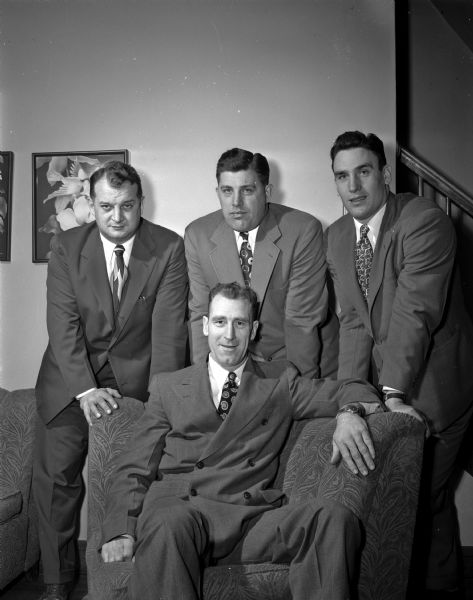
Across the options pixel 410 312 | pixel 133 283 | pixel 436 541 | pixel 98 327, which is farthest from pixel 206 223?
pixel 436 541

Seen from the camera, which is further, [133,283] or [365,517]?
[133,283]

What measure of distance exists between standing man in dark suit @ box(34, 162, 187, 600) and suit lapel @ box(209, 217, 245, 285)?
0.54 feet

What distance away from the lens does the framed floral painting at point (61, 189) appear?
3.57 m

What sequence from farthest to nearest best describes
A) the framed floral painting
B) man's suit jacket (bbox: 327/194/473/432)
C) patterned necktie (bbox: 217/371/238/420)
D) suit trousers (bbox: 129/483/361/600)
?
the framed floral painting → man's suit jacket (bbox: 327/194/473/432) → patterned necktie (bbox: 217/371/238/420) → suit trousers (bbox: 129/483/361/600)

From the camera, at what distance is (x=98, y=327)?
3051 mm

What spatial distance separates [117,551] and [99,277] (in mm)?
1259

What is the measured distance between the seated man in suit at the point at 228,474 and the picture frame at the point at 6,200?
61.2 inches

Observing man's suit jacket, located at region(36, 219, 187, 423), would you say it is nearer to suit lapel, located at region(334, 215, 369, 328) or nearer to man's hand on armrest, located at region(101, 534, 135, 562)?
suit lapel, located at region(334, 215, 369, 328)

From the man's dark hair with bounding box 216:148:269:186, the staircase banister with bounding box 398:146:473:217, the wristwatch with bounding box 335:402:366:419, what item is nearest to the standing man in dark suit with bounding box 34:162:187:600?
the man's dark hair with bounding box 216:148:269:186

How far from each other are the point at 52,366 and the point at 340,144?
163cm

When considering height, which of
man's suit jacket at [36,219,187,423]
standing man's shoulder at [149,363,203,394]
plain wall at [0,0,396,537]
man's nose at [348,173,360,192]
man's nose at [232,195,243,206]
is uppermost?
plain wall at [0,0,396,537]

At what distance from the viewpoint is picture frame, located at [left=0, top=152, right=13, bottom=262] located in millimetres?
3629

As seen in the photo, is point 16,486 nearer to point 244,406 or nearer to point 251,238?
point 244,406

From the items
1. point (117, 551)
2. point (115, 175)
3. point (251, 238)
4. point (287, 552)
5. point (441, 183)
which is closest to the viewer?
point (287, 552)
